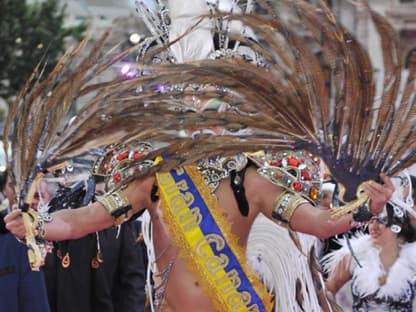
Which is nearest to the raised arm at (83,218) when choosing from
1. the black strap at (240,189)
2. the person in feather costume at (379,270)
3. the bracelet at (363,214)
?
the black strap at (240,189)

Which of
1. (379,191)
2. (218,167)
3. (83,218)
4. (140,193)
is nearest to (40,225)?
(83,218)

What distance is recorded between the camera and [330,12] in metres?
3.53

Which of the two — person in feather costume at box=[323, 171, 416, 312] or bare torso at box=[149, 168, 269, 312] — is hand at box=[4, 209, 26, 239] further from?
person in feather costume at box=[323, 171, 416, 312]

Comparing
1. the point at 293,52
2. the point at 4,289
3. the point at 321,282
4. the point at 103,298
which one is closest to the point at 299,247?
the point at 321,282

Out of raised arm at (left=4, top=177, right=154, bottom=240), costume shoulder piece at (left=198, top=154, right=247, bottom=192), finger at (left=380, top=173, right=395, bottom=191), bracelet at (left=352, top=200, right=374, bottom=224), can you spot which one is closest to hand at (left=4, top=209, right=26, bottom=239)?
raised arm at (left=4, top=177, right=154, bottom=240)

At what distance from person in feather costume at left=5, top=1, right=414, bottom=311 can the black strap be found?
0.02 metres

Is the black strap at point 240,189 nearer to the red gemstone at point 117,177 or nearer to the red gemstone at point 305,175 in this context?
the red gemstone at point 305,175

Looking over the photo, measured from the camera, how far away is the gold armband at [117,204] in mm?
4164

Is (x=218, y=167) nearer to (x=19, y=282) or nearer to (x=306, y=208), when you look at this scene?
(x=306, y=208)

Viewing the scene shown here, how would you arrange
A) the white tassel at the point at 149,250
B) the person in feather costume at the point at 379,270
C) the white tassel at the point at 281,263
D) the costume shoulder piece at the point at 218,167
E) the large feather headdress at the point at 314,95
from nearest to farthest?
the large feather headdress at the point at 314,95, the costume shoulder piece at the point at 218,167, the white tassel at the point at 281,263, the white tassel at the point at 149,250, the person in feather costume at the point at 379,270

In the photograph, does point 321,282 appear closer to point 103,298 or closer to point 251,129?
point 251,129

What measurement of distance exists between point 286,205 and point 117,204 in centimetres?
63

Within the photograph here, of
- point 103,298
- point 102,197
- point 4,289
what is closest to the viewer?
point 102,197

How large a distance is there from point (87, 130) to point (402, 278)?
2538 millimetres
